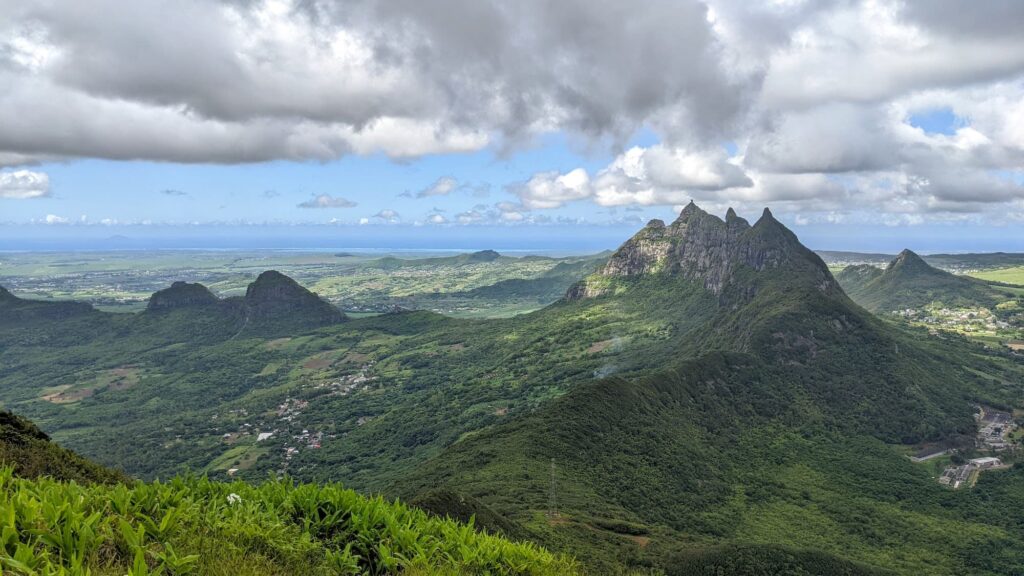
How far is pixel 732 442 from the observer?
133500mm

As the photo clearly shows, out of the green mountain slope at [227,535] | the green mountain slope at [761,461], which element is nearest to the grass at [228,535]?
the green mountain slope at [227,535]

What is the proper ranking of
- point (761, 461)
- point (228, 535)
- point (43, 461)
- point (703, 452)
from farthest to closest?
point (761, 461), point (703, 452), point (43, 461), point (228, 535)

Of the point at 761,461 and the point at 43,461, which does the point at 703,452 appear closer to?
the point at 761,461

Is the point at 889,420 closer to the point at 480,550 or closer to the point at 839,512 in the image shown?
the point at 839,512

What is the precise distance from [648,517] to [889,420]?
10737cm

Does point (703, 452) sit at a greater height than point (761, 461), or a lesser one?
greater

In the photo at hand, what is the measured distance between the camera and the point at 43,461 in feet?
80.6

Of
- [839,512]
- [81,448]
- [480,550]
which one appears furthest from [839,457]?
[81,448]

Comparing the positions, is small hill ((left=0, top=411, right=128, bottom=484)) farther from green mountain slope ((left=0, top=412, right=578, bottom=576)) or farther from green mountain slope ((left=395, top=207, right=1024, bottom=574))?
green mountain slope ((left=395, top=207, right=1024, bottom=574))

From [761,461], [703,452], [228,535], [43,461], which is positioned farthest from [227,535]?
[761,461]

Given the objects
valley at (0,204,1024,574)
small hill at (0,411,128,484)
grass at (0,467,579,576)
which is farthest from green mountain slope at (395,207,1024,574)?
small hill at (0,411,128,484)

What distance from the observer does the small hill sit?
22.7 m

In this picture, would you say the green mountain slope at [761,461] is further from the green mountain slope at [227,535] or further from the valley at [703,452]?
the green mountain slope at [227,535]

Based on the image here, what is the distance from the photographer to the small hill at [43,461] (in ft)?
74.6
